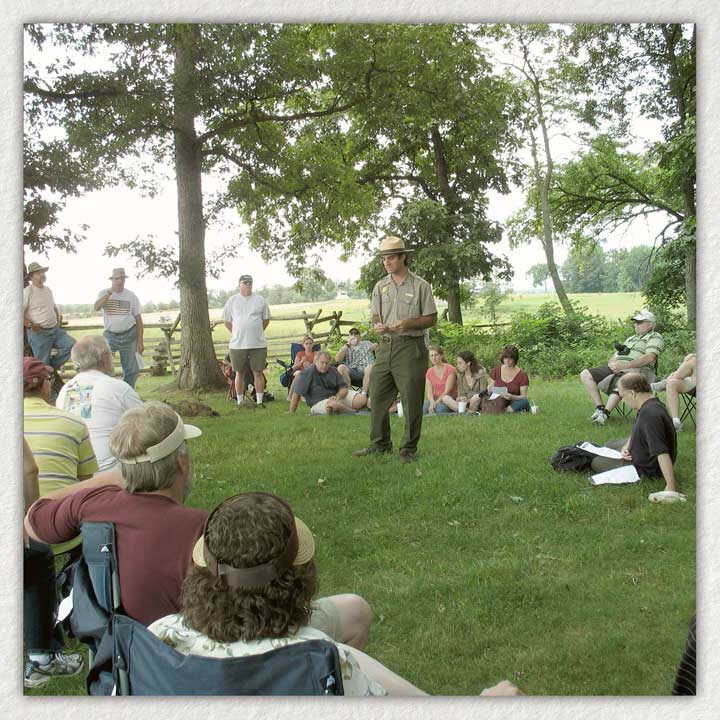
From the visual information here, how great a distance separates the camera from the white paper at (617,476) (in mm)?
2583

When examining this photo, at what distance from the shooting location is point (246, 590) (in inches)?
53.1

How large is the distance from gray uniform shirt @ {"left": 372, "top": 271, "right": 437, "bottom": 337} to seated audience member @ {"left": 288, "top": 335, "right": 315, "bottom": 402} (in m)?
0.29

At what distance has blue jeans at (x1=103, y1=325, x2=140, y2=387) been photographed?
2.35 m

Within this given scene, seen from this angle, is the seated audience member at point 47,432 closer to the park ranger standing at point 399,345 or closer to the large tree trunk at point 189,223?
the large tree trunk at point 189,223

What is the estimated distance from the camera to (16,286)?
7.35 ft

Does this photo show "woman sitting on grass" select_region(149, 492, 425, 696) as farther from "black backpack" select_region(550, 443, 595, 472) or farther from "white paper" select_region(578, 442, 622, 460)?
"white paper" select_region(578, 442, 622, 460)

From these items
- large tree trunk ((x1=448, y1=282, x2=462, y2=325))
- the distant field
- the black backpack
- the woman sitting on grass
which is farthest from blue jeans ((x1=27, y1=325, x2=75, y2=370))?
the black backpack

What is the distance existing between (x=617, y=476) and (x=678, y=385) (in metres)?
0.44

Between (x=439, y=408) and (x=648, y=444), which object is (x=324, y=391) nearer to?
(x=439, y=408)

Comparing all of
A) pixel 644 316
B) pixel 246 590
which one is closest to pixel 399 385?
Result: pixel 644 316

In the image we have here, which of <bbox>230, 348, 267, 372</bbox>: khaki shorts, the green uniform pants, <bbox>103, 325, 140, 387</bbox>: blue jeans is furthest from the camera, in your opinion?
the green uniform pants

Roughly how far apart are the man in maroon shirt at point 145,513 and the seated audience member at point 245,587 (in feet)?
0.84

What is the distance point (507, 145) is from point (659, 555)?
4.69 ft

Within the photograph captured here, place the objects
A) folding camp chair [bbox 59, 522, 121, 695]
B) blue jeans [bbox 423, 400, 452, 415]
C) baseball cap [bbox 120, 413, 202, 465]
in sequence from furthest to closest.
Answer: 1. blue jeans [bbox 423, 400, 452, 415]
2. baseball cap [bbox 120, 413, 202, 465]
3. folding camp chair [bbox 59, 522, 121, 695]
